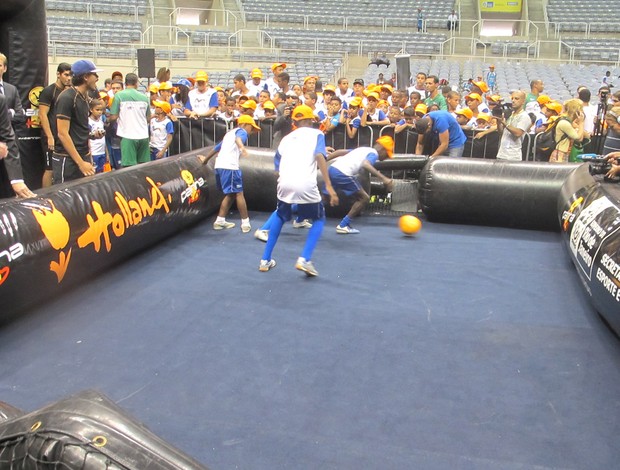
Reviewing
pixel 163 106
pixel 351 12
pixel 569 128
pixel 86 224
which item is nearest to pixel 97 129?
pixel 163 106

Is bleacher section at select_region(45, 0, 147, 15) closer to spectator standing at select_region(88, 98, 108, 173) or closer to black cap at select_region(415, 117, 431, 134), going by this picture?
spectator standing at select_region(88, 98, 108, 173)

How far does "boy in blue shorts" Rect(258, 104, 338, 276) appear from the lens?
663 centimetres

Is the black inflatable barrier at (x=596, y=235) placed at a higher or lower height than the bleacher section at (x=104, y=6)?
lower

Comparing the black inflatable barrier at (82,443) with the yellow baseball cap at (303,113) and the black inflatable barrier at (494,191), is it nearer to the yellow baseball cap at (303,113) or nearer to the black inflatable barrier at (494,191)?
the yellow baseball cap at (303,113)

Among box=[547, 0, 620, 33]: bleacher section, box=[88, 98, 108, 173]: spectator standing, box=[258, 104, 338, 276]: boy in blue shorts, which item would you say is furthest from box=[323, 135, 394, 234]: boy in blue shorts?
box=[547, 0, 620, 33]: bleacher section

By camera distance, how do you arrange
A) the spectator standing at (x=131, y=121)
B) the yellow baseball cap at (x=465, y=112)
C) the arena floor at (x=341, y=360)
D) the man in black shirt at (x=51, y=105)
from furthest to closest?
the yellow baseball cap at (x=465, y=112) → the spectator standing at (x=131, y=121) → the man in black shirt at (x=51, y=105) → the arena floor at (x=341, y=360)

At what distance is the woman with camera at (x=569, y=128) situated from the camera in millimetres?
9898

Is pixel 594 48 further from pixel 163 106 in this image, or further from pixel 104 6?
pixel 163 106

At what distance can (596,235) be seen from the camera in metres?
5.72

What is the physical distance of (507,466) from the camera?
343 cm

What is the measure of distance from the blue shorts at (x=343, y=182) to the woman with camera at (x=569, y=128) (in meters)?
3.38

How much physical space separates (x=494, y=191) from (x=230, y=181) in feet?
11.5

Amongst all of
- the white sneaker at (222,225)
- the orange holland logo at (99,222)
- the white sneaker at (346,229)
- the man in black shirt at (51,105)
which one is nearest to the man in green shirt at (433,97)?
the white sneaker at (346,229)

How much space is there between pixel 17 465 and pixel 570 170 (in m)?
8.61
